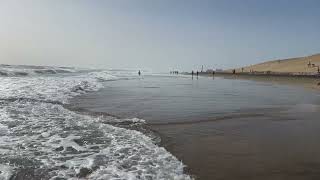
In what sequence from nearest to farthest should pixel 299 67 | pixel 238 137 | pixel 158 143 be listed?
pixel 158 143, pixel 238 137, pixel 299 67

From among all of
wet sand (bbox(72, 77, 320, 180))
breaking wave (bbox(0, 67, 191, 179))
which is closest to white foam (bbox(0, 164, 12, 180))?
breaking wave (bbox(0, 67, 191, 179))

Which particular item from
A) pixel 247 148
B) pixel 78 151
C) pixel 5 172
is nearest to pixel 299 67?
pixel 247 148

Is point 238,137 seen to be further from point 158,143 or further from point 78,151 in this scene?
point 78,151

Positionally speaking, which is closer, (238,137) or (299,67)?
(238,137)

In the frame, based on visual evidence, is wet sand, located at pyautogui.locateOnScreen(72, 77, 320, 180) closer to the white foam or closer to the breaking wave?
the breaking wave

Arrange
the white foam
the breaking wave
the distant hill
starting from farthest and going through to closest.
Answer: the distant hill < the breaking wave < the white foam

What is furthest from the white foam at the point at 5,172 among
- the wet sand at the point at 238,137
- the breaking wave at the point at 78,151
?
the wet sand at the point at 238,137

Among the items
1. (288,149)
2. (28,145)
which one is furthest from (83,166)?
(288,149)

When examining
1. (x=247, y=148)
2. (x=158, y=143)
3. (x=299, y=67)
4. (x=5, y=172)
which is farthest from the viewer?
(x=299, y=67)

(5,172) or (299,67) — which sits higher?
(299,67)

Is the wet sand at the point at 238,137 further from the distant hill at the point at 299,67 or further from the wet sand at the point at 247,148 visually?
the distant hill at the point at 299,67

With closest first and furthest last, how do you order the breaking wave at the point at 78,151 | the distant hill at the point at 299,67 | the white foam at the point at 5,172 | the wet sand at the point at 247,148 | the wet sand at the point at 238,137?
the white foam at the point at 5,172 < the breaking wave at the point at 78,151 < the wet sand at the point at 247,148 < the wet sand at the point at 238,137 < the distant hill at the point at 299,67

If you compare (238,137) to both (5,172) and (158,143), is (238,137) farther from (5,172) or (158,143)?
(5,172)

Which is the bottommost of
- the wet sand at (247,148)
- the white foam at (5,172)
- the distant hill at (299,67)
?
the wet sand at (247,148)
